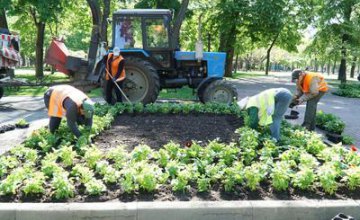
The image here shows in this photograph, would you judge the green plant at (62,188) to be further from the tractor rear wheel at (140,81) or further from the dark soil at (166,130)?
the tractor rear wheel at (140,81)

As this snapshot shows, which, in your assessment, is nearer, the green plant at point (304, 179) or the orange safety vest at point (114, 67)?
the green plant at point (304, 179)

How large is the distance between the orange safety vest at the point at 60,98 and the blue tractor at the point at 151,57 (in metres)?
5.09

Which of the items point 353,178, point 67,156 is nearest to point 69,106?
point 67,156

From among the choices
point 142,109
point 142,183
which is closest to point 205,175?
point 142,183

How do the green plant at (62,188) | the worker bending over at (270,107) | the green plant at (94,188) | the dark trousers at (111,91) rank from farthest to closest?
the dark trousers at (111,91) < the worker bending over at (270,107) < the green plant at (94,188) < the green plant at (62,188)

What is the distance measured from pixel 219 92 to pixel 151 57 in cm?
240

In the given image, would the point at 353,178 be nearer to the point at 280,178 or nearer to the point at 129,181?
the point at 280,178

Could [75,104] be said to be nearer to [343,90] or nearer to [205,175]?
[205,175]

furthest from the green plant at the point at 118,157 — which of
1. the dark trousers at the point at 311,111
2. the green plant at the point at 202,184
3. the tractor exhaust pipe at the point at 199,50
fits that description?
the tractor exhaust pipe at the point at 199,50

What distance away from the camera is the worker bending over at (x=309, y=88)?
8945 mm

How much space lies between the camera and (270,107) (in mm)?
7121

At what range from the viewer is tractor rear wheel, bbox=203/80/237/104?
40.8 feet

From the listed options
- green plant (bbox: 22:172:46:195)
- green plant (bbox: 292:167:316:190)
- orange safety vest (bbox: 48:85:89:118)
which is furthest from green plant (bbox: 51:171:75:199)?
green plant (bbox: 292:167:316:190)

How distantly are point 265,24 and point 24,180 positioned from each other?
22.0 meters
